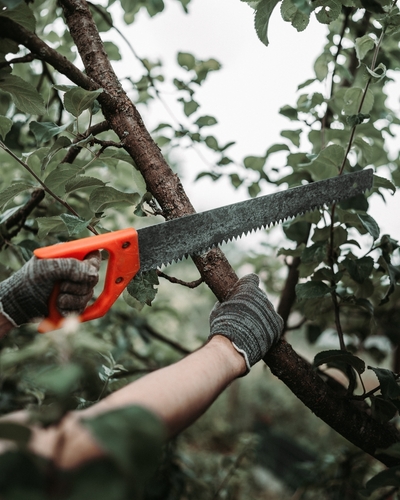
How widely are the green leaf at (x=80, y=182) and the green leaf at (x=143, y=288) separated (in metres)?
0.29

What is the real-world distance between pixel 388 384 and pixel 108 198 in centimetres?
91

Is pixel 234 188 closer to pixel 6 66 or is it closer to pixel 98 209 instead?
pixel 98 209

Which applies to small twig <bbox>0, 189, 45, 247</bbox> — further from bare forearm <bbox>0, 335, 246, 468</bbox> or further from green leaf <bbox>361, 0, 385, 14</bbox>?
green leaf <bbox>361, 0, 385, 14</bbox>

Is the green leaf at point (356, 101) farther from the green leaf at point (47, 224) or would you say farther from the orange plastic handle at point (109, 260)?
the green leaf at point (47, 224)

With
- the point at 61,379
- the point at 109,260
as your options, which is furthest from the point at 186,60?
the point at 61,379

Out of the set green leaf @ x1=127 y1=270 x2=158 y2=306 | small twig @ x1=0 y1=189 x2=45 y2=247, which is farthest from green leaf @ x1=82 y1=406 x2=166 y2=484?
small twig @ x1=0 y1=189 x2=45 y2=247

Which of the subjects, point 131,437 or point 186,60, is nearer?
point 131,437

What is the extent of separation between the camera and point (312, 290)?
131cm

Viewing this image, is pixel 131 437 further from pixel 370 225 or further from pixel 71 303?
pixel 370 225

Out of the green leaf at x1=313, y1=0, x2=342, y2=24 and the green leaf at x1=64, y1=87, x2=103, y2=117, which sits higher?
the green leaf at x1=313, y1=0, x2=342, y2=24

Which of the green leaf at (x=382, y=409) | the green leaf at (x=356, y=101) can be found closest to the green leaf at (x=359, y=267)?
the green leaf at (x=382, y=409)

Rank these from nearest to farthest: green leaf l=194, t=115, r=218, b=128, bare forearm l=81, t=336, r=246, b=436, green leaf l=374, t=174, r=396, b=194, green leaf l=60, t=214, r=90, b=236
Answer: bare forearm l=81, t=336, r=246, b=436, green leaf l=60, t=214, r=90, b=236, green leaf l=374, t=174, r=396, b=194, green leaf l=194, t=115, r=218, b=128

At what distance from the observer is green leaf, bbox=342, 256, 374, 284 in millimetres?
1315

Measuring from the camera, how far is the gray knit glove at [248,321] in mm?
1057
